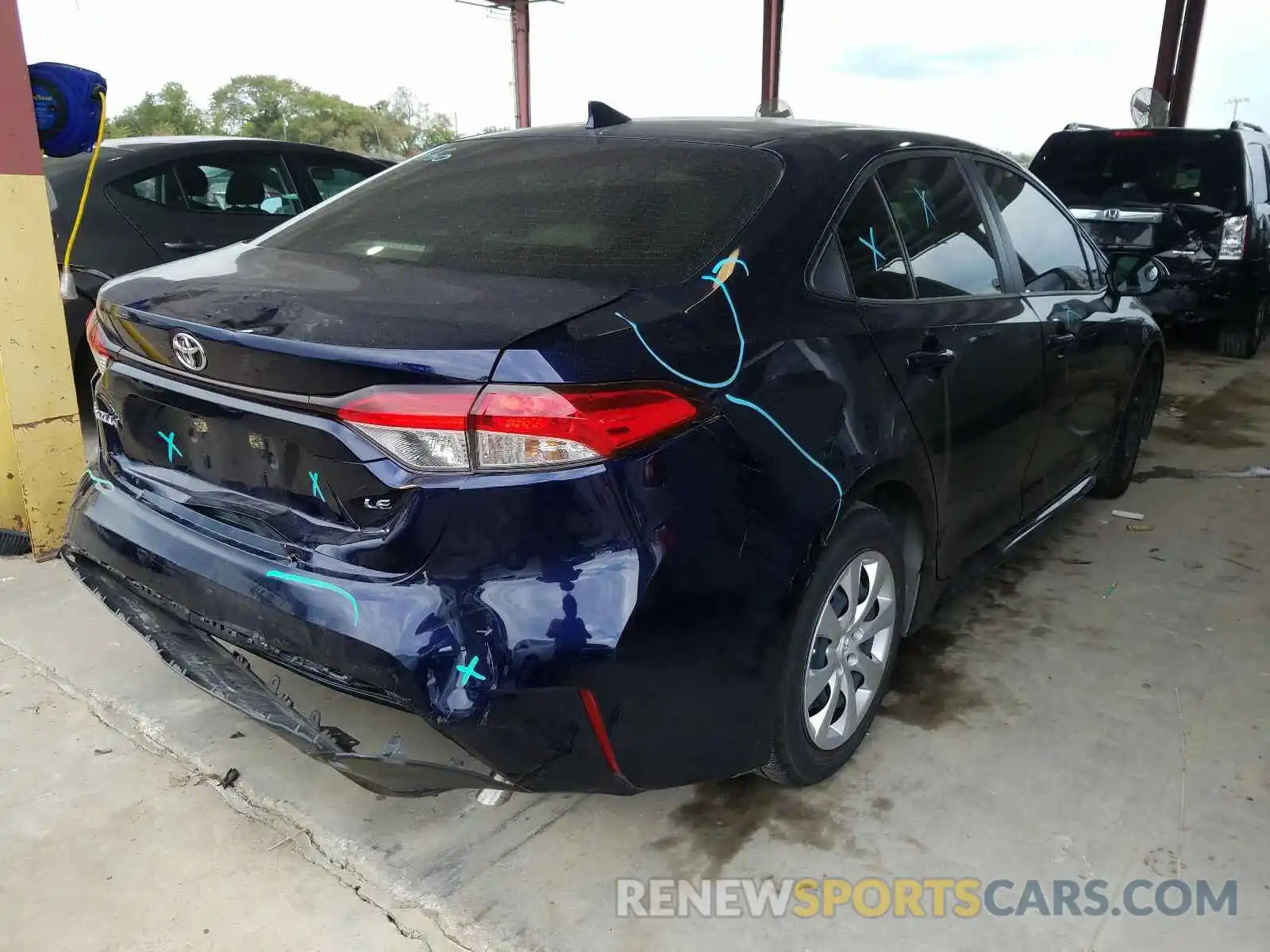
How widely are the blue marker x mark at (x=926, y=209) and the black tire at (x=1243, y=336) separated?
6241mm

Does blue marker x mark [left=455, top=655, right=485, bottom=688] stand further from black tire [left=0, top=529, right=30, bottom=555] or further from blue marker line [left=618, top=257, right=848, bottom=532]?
black tire [left=0, top=529, right=30, bottom=555]

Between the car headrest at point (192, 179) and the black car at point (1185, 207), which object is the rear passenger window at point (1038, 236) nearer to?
the car headrest at point (192, 179)

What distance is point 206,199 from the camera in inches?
207

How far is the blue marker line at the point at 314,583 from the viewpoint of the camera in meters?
1.73

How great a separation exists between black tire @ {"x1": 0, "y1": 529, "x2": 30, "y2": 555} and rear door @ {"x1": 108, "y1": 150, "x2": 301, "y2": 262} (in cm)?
181

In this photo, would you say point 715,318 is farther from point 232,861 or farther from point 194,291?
point 232,861

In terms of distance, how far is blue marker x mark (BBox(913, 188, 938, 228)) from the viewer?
2.62 metres

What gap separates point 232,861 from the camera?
2.11 metres

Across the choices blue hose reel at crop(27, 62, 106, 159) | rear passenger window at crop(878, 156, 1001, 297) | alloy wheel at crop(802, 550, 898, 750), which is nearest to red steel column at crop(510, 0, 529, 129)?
blue hose reel at crop(27, 62, 106, 159)

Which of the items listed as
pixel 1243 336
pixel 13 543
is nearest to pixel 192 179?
pixel 13 543

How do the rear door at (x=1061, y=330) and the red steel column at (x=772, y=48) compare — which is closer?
the rear door at (x=1061, y=330)

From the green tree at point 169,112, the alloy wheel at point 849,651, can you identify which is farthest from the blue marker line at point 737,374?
the green tree at point 169,112

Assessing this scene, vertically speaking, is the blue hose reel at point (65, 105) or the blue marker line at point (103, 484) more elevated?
the blue hose reel at point (65, 105)

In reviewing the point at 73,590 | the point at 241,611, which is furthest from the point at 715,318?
the point at 73,590
